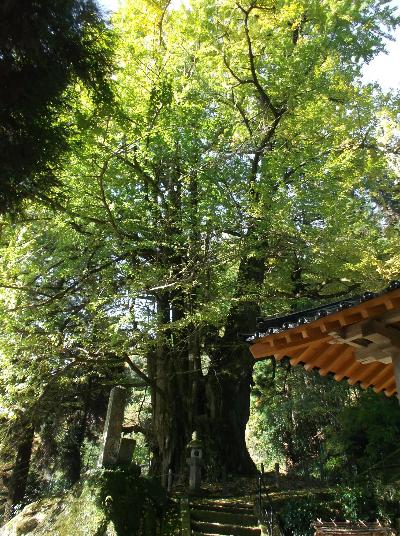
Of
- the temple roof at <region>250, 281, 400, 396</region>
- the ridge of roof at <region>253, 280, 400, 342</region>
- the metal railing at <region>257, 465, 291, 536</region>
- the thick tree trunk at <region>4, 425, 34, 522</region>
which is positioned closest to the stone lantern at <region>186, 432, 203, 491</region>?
the metal railing at <region>257, 465, 291, 536</region>

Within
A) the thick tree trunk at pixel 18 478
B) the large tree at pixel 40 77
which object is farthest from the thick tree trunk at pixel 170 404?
the large tree at pixel 40 77

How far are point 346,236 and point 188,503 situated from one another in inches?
258

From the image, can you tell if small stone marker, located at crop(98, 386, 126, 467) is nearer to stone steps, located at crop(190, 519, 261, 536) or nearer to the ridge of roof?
stone steps, located at crop(190, 519, 261, 536)

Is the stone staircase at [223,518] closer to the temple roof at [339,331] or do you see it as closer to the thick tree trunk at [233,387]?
the thick tree trunk at [233,387]

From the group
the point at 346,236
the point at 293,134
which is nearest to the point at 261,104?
the point at 293,134

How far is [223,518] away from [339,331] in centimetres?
641

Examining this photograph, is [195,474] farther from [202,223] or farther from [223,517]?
[202,223]

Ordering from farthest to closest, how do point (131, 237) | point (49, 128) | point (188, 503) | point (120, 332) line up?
point (131, 237) → point (120, 332) → point (188, 503) → point (49, 128)

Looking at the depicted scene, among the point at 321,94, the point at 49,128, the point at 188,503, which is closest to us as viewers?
the point at 49,128

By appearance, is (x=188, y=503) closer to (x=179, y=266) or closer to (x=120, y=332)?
(x=120, y=332)

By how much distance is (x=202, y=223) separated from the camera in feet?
32.5

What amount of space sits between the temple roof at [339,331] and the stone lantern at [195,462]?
6729 mm

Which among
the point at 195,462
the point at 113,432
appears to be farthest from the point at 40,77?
the point at 195,462

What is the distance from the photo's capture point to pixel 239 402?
12.9 m
